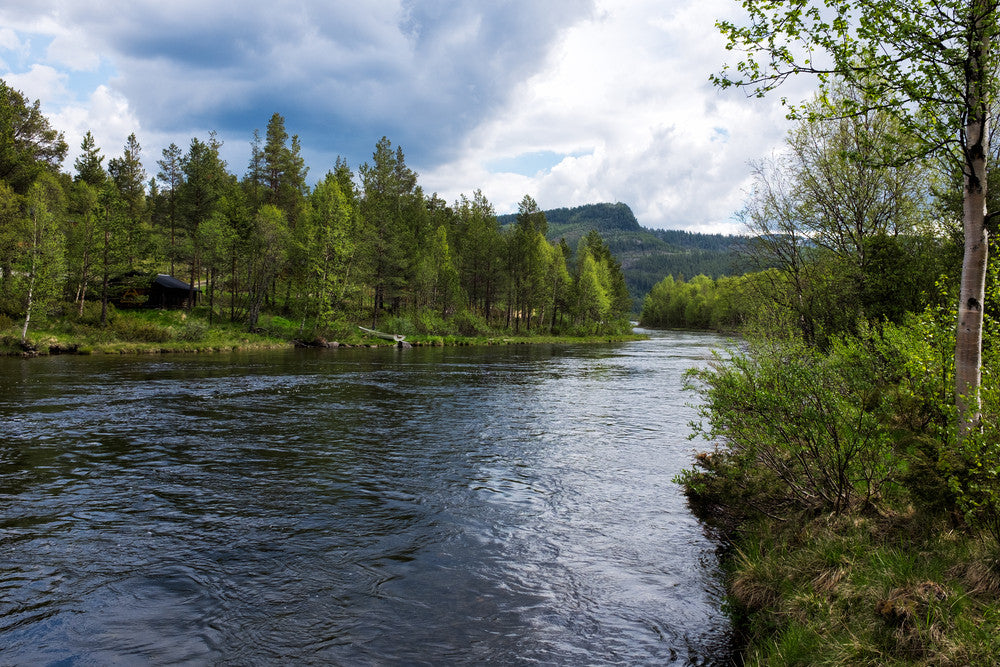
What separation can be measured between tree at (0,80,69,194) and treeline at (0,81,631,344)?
0.43ft

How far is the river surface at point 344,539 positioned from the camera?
6359mm

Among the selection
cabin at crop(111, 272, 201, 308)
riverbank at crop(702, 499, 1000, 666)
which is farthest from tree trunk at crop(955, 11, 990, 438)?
cabin at crop(111, 272, 201, 308)

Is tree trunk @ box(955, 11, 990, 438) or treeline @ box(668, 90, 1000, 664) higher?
tree trunk @ box(955, 11, 990, 438)

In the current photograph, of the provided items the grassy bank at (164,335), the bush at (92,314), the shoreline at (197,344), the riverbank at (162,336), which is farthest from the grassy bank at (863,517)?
the bush at (92,314)

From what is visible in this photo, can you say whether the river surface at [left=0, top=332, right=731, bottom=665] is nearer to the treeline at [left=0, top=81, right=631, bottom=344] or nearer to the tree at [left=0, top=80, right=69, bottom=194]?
the treeline at [left=0, top=81, right=631, bottom=344]

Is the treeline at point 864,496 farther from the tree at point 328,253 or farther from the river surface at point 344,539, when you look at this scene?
the tree at point 328,253

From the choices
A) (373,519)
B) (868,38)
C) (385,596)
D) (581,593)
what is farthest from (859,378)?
(373,519)

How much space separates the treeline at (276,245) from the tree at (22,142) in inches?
5.1

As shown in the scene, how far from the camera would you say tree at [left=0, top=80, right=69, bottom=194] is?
148 ft

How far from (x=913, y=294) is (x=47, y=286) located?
50.0 metres

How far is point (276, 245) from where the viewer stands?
54.3m

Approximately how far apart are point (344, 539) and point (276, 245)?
51.1 m

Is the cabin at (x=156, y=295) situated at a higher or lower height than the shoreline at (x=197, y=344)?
higher

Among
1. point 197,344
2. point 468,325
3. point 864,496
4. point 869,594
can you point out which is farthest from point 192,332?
point 869,594
